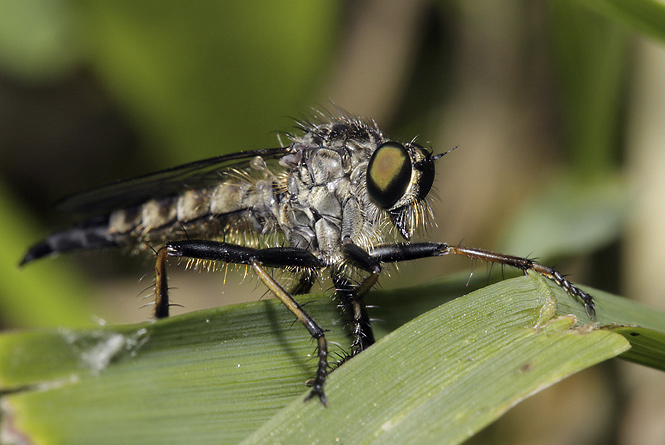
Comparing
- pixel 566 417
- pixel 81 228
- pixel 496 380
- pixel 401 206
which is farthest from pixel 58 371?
pixel 566 417

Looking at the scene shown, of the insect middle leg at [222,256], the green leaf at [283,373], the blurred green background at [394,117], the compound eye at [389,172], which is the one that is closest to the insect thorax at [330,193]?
the compound eye at [389,172]

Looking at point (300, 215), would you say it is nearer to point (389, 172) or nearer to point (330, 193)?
point (330, 193)

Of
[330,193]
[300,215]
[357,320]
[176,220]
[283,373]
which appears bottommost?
[176,220]

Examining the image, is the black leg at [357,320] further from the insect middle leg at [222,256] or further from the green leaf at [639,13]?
the green leaf at [639,13]

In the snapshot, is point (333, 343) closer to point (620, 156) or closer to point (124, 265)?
Result: point (620, 156)

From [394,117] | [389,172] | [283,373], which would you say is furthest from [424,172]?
[394,117]

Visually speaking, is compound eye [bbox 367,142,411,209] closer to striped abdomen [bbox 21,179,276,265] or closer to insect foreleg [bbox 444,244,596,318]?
insect foreleg [bbox 444,244,596,318]
